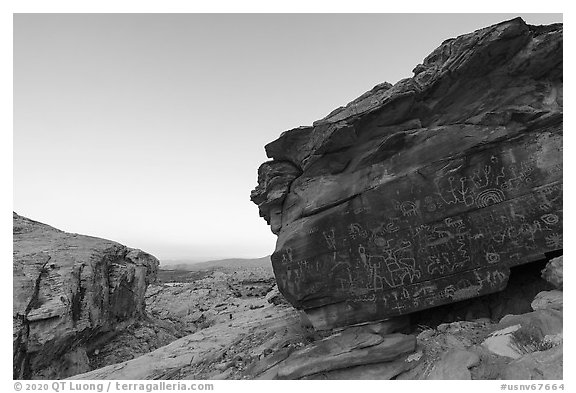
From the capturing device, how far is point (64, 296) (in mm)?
16328

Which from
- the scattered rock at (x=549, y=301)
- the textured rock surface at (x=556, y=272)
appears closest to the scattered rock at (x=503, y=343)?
the scattered rock at (x=549, y=301)

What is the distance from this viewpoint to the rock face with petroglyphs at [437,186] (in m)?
10.3

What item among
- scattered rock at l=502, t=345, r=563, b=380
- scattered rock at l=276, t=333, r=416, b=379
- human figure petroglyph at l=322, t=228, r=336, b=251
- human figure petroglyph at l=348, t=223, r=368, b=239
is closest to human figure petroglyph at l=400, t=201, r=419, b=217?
human figure petroglyph at l=348, t=223, r=368, b=239

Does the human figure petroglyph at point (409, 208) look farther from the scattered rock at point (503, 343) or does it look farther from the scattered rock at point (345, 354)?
the scattered rock at point (503, 343)

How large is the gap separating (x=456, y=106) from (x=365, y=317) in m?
8.86

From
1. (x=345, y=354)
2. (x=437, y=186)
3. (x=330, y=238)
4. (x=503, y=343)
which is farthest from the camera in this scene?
(x=330, y=238)

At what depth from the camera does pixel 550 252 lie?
10.0m

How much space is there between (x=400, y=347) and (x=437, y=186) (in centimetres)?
561

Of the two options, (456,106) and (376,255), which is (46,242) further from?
(456,106)

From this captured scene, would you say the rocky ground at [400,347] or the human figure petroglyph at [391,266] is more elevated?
the human figure petroglyph at [391,266]

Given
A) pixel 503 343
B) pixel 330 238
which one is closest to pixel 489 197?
pixel 503 343

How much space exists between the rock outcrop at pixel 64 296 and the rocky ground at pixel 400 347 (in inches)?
109

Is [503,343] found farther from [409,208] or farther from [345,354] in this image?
[409,208]

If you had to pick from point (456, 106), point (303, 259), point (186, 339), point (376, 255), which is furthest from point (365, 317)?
point (186, 339)
